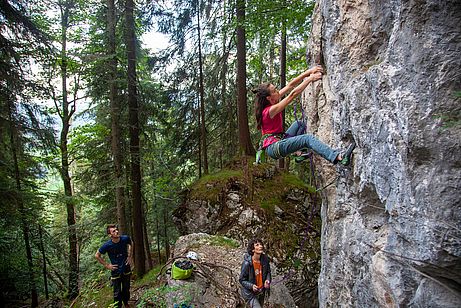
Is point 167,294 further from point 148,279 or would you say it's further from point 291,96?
point 291,96

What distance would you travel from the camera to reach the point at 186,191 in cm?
1116

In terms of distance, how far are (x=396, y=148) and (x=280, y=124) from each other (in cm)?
192

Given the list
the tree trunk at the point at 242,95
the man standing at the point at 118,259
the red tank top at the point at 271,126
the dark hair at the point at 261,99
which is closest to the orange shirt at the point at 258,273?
the red tank top at the point at 271,126

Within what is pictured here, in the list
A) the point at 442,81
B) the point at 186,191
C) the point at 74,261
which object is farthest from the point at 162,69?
the point at 442,81

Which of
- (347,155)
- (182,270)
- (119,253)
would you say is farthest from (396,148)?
(119,253)

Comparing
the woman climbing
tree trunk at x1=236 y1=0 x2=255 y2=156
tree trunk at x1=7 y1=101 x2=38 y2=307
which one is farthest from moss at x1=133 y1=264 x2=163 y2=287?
the woman climbing

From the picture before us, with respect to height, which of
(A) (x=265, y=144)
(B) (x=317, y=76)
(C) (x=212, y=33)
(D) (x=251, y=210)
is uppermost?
(C) (x=212, y=33)

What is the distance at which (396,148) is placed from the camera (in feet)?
10.2

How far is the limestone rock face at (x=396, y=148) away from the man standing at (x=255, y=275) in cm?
104

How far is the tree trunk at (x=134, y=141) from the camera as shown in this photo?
10750 mm

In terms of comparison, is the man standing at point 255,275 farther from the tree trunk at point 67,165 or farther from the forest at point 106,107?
the tree trunk at point 67,165

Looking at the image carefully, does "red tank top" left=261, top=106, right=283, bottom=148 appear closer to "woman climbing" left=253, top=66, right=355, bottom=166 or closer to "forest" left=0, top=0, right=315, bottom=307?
"woman climbing" left=253, top=66, right=355, bottom=166

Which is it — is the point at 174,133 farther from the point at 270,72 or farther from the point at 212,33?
the point at 270,72

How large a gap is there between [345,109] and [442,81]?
129 cm
